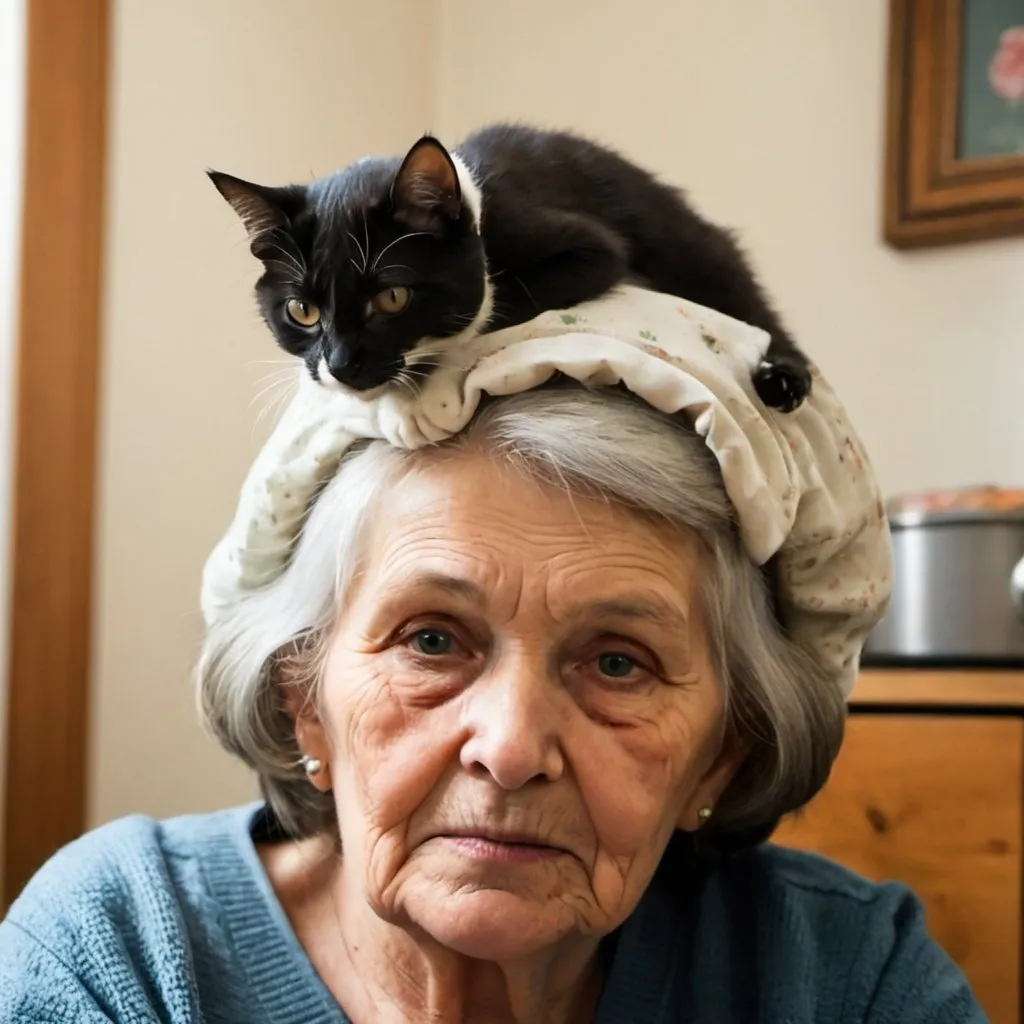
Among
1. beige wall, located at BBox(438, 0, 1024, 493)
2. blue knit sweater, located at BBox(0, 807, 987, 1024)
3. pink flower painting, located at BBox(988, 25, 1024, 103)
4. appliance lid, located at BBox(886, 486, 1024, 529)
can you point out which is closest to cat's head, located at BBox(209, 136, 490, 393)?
blue knit sweater, located at BBox(0, 807, 987, 1024)

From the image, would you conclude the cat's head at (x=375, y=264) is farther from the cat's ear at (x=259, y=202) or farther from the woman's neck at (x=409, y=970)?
the woman's neck at (x=409, y=970)

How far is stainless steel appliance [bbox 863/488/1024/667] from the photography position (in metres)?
1.43

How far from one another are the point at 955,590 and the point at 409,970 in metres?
0.88

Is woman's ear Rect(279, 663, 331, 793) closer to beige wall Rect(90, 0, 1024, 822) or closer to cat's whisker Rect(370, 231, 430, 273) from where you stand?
cat's whisker Rect(370, 231, 430, 273)

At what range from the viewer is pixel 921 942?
3.54 ft

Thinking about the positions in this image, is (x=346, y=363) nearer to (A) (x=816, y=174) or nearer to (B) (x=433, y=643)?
(B) (x=433, y=643)

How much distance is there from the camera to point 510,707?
837 mm

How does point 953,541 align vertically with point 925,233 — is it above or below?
below

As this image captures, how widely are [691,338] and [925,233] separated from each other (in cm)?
122

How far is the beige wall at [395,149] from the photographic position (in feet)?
5.47

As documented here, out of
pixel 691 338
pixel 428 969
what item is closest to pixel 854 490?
pixel 691 338

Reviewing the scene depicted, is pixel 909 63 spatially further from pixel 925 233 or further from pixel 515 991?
pixel 515 991

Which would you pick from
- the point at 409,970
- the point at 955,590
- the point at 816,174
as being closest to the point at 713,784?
the point at 409,970

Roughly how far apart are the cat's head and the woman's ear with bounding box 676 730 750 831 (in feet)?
1.47
